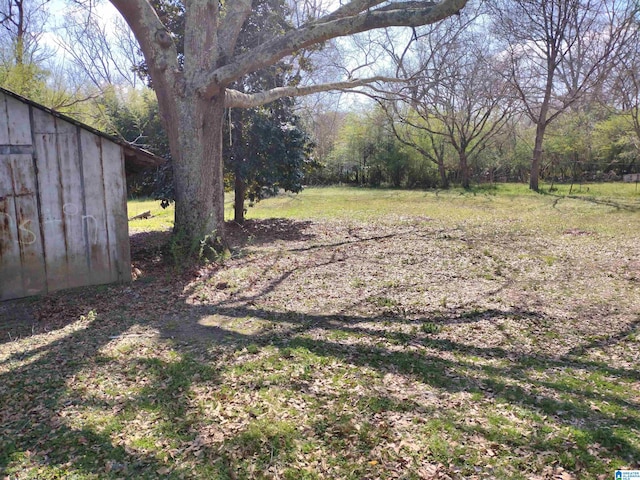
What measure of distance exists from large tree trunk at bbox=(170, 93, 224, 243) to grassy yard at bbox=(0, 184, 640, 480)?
83 cm

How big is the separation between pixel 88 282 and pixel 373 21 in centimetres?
571

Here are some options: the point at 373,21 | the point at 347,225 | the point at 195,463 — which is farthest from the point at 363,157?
the point at 195,463

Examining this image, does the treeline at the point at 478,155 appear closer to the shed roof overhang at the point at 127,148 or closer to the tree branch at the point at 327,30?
the tree branch at the point at 327,30

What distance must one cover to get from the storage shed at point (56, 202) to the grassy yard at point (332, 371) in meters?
0.43

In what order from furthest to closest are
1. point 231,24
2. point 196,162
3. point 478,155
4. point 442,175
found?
point 478,155 → point 442,175 → point 231,24 → point 196,162

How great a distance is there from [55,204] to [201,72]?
3.16 metres

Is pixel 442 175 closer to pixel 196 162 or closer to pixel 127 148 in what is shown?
pixel 196 162

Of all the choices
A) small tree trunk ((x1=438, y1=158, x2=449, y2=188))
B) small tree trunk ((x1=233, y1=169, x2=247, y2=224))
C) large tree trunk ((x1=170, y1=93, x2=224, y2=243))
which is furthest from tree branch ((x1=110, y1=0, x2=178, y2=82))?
small tree trunk ((x1=438, y1=158, x2=449, y2=188))

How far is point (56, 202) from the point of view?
21.2 ft

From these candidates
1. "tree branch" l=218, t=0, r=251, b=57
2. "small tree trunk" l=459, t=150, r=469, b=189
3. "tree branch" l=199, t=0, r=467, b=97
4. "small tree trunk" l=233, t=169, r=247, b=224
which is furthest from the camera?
"small tree trunk" l=459, t=150, r=469, b=189

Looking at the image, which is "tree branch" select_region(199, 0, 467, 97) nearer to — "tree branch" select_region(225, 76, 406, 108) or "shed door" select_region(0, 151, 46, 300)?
"tree branch" select_region(225, 76, 406, 108)

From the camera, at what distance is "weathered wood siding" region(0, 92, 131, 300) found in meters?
6.14

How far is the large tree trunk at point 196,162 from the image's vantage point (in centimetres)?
780

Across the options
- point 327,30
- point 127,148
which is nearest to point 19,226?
point 127,148
